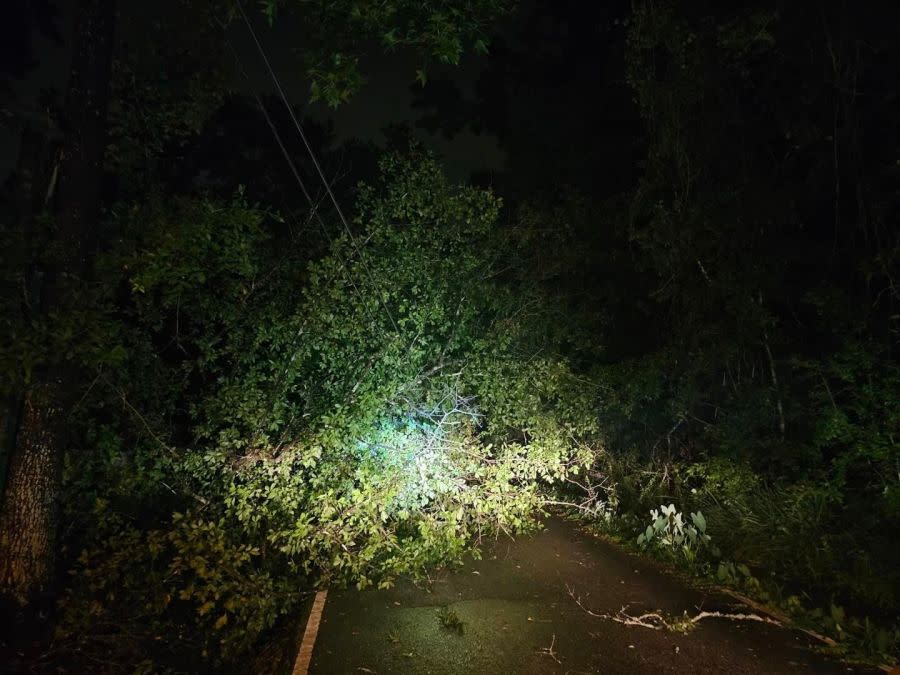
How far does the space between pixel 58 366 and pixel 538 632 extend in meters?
4.72

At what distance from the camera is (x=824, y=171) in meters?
8.10

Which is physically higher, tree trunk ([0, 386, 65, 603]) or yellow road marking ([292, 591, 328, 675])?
tree trunk ([0, 386, 65, 603])

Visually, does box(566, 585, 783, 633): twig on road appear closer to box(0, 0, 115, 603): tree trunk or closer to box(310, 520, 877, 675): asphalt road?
box(310, 520, 877, 675): asphalt road

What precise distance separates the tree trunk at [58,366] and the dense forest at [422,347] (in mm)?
24

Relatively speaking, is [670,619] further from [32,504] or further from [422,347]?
[32,504]

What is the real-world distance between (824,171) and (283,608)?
8722 millimetres

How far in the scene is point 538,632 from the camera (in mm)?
5176

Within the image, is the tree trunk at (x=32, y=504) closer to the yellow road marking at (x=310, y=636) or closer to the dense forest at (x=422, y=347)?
the dense forest at (x=422, y=347)

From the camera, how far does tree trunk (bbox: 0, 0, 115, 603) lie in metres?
4.84

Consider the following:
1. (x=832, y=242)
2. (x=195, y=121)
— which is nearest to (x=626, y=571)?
(x=832, y=242)

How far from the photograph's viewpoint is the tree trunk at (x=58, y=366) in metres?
4.84

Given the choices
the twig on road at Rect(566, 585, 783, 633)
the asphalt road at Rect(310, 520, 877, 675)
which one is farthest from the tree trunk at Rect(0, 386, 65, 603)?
the twig on road at Rect(566, 585, 783, 633)

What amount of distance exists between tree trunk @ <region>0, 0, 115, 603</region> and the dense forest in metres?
0.02

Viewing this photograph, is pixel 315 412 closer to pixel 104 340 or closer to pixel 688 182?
pixel 104 340
